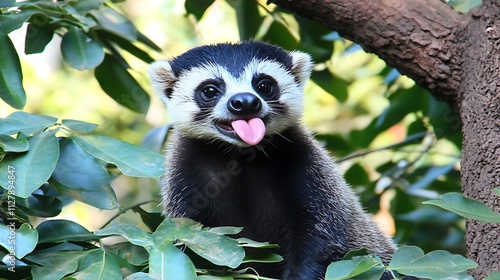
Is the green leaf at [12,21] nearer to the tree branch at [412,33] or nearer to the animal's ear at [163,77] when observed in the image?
the animal's ear at [163,77]

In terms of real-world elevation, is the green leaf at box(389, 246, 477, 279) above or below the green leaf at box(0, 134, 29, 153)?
above

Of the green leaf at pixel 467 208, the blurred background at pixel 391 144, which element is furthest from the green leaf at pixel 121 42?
the green leaf at pixel 467 208

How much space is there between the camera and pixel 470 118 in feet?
14.5

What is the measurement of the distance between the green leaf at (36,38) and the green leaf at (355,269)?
2.52 metres

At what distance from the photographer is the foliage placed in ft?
10.8

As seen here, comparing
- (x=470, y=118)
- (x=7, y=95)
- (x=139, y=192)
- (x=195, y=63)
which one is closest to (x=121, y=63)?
(x=195, y=63)

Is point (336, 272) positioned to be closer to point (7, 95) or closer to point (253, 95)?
point (253, 95)

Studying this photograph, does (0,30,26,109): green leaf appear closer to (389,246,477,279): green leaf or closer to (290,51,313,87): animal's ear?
(290,51,313,87): animal's ear

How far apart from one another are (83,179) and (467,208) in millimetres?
1854

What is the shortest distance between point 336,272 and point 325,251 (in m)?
1.20

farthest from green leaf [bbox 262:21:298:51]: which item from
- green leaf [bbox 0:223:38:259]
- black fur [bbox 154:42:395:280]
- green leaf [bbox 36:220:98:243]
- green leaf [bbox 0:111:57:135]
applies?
green leaf [bbox 0:223:38:259]

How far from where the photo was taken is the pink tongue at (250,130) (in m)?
4.29

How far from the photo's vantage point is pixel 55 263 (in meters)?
3.38

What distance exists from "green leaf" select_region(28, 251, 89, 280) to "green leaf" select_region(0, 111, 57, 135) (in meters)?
Result: 0.62
